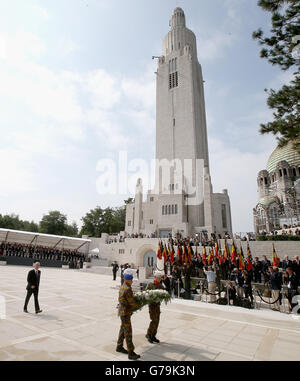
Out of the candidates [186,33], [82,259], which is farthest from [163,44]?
[82,259]

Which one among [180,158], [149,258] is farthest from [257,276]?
[180,158]

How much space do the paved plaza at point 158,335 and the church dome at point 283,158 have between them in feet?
129

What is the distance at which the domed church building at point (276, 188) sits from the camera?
33.2 meters

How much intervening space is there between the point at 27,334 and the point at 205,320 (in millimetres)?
5368

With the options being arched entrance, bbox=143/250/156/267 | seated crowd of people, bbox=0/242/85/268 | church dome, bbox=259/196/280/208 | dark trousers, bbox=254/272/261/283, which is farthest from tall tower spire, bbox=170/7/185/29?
dark trousers, bbox=254/272/261/283

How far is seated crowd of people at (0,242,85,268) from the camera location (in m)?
26.9

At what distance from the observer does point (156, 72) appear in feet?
167

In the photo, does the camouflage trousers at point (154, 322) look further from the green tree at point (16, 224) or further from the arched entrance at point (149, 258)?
the green tree at point (16, 224)

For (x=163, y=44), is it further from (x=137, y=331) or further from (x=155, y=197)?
(x=137, y=331)

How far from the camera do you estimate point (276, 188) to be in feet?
131

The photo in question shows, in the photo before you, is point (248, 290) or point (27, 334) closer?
point (27, 334)

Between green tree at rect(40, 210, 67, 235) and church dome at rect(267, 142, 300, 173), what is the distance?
175 feet

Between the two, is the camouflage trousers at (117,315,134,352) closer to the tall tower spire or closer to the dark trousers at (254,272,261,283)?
the dark trousers at (254,272,261,283)

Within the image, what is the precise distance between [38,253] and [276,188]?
129ft
